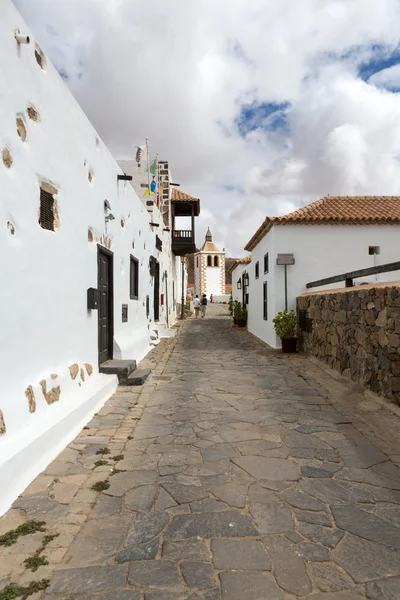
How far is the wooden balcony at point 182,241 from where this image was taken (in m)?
19.7

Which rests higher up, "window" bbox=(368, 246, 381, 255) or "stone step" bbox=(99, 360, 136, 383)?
"window" bbox=(368, 246, 381, 255)

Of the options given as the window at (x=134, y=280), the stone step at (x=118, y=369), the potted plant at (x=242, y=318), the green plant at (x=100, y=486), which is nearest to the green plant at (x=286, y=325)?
the window at (x=134, y=280)

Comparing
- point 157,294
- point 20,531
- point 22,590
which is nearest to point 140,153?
point 157,294

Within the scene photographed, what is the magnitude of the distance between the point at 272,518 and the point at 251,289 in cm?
1385

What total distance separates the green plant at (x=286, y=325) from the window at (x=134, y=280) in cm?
381

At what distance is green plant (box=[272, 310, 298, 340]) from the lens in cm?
1016

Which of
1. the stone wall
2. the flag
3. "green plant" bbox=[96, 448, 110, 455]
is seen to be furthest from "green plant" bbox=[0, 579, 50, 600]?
the flag

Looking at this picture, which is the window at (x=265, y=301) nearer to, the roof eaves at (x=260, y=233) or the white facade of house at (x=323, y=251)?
the white facade of house at (x=323, y=251)

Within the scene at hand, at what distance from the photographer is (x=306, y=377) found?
279 inches

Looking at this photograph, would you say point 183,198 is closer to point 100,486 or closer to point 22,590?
point 100,486

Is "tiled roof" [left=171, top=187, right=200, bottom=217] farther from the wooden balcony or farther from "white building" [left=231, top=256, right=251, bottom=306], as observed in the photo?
"white building" [left=231, top=256, right=251, bottom=306]

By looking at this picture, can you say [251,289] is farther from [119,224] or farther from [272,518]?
[272,518]

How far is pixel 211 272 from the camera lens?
168 feet

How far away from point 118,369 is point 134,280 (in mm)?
3135
